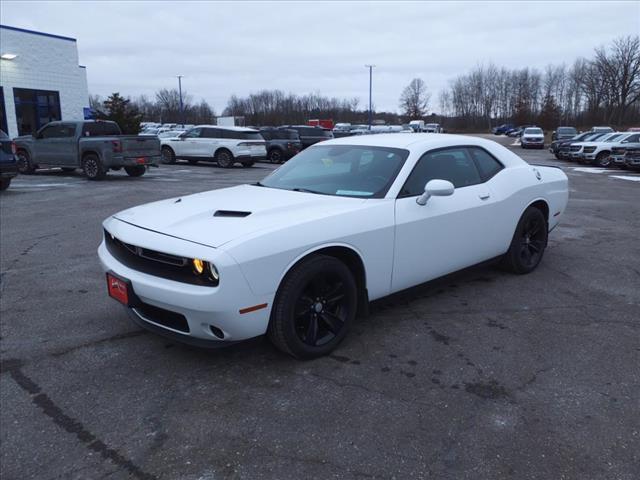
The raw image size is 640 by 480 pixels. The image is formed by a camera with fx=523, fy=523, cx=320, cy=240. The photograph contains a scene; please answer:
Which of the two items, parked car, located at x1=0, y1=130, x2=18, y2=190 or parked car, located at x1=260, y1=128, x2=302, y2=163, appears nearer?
parked car, located at x1=0, y1=130, x2=18, y2=190

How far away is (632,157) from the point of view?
1981 cm

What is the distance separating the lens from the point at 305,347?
11.2 feet

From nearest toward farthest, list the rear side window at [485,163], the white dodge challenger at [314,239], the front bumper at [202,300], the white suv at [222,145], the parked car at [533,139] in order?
the front bumper at [202,300] → the white dodge challenger at [314,239] → the rear side window at [485,163] → the white suv at [222,145] → the parked car at [533,139]

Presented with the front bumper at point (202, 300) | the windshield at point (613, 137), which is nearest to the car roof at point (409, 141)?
the front bumper at point (202, 300)

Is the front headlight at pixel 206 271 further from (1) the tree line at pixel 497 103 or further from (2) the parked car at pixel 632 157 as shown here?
(1) the tree line at pixel 497 103

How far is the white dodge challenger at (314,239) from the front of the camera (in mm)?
A: 3078

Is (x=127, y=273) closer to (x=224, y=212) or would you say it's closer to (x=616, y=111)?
(x=224, y=212)

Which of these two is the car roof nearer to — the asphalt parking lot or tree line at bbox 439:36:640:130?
the asphalt parking lot

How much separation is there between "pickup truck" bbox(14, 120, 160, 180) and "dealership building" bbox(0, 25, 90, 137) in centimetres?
805

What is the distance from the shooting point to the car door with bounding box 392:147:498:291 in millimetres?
3943

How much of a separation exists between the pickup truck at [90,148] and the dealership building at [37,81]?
26.4 feet

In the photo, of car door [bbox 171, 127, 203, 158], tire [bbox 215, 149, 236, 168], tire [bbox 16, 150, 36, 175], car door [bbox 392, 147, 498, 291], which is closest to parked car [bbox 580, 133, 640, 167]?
tire [bbox 215, 149, 236, 168]

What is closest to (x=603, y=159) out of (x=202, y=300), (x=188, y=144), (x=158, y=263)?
(x=188, y=144)

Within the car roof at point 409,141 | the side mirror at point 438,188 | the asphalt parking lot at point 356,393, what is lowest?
the asphalt parking lot at point 356,393
